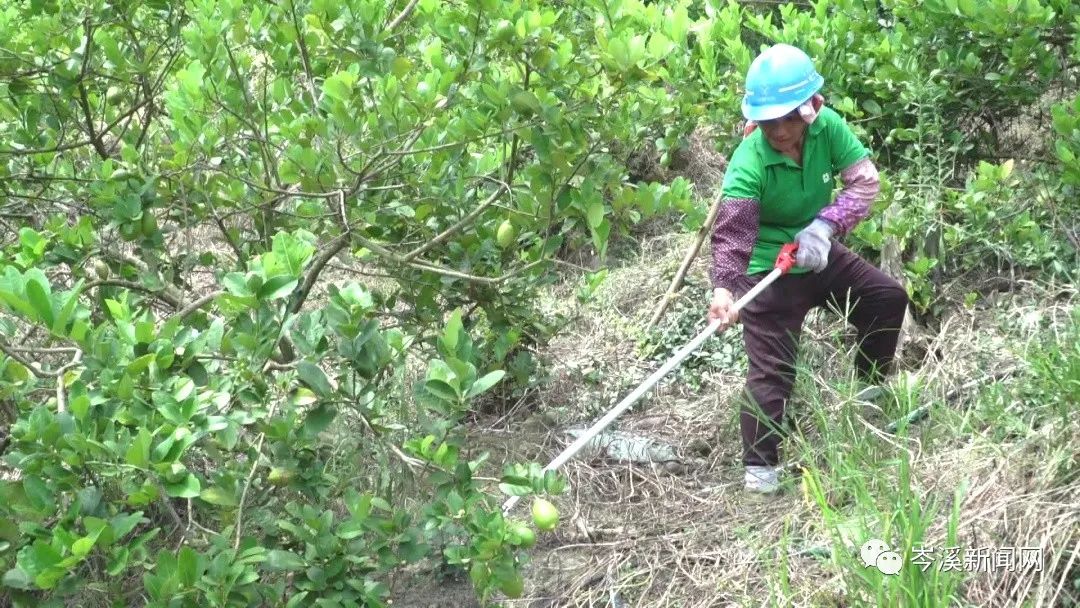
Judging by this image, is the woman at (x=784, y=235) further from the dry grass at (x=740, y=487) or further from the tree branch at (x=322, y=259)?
the tree branch at (x=322, y=259)

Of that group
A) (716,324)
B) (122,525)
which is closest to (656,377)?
(716,324)

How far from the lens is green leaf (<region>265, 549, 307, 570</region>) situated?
262 cm

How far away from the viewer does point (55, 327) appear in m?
2.31

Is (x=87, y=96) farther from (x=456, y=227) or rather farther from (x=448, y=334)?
(x=448, y=334)

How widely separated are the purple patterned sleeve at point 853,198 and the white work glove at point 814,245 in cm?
5

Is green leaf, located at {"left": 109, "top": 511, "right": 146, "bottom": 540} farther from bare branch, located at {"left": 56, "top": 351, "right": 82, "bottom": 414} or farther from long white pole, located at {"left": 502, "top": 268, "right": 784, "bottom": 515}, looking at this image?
long white pole, located at {"left": 502, "top": 268, "right": 784, "bottom": 515}

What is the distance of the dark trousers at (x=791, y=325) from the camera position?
3729 mm

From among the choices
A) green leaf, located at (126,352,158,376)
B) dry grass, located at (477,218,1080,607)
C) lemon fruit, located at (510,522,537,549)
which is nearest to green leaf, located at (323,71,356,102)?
green leaf, located at (126,352,158,376)

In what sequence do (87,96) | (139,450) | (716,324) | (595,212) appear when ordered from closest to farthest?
1. (139,450)
2. (595,212)
3. (716,324)
4. (87,96)

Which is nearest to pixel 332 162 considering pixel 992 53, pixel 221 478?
pixel 221 478

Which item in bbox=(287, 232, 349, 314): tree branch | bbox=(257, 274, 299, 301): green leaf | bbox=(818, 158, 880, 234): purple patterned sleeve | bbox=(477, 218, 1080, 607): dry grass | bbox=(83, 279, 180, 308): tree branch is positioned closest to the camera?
bbox=(257, 274, 299, 301): green leaf

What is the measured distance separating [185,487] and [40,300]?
1.55ft

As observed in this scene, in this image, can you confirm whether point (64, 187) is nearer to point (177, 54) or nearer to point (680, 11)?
point (177, 54)

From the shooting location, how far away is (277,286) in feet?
8.30
